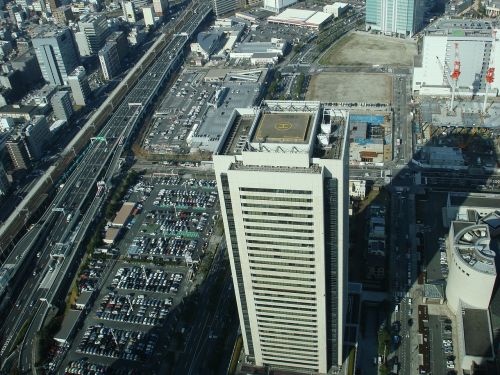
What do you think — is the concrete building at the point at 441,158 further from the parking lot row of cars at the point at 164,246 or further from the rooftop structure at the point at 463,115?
the parking lot row of cars at the point at 164,246

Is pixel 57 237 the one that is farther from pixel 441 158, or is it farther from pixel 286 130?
pixel 441 158

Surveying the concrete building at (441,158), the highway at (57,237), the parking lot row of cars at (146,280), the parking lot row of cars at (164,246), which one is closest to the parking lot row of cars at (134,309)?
the parking lot row of cars at (146,280)

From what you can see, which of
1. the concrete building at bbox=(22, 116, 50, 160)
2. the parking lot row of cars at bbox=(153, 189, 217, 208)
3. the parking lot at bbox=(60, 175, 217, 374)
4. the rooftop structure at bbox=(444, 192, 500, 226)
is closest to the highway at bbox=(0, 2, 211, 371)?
the parking lot at bbox=(60, 175, 217, 374)

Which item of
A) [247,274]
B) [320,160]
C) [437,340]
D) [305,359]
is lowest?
[437,340]

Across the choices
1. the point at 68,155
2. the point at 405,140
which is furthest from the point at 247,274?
the point at 68,155

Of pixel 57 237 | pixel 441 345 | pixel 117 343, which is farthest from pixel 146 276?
pixel 441 345

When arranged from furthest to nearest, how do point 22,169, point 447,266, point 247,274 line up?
point 22,169 < point 447,266 < point 247,274

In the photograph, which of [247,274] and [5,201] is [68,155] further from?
[247,274]
